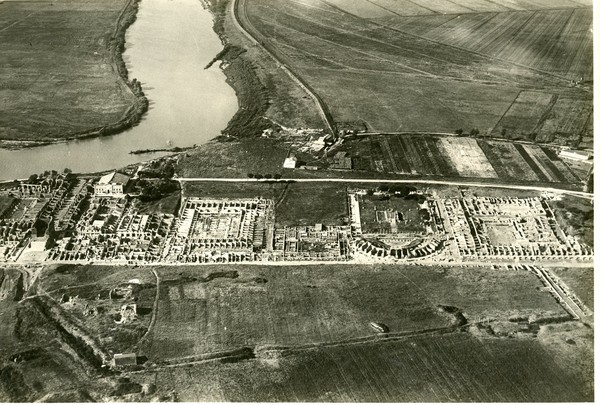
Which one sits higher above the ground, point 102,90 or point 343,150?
point 343,150

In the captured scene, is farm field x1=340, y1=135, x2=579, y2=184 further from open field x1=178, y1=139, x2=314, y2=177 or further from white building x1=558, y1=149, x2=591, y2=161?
open field x1=178, y1=139, x2=314, y2=177

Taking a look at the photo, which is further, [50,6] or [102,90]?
[50,6]

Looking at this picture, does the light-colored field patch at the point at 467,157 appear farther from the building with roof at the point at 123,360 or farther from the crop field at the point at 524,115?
the building with roof at the point at 123,360

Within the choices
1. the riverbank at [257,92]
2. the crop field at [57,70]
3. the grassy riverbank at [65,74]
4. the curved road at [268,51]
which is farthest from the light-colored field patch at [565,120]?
the crop field at [57,70]

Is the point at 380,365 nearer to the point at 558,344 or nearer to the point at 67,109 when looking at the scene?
the point at 558,344

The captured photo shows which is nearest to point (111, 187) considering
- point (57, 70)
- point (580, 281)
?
point (57, 70)

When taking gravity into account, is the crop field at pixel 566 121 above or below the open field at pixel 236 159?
above

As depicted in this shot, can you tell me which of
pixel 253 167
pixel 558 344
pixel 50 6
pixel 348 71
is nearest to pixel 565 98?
pixel 348 71

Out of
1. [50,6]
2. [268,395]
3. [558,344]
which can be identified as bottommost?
[50,6]
